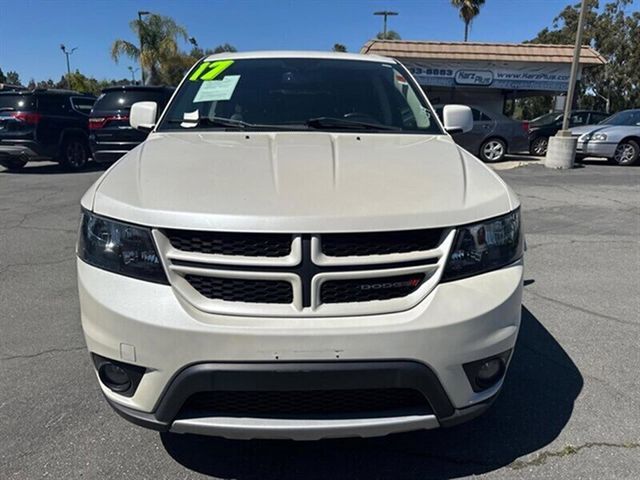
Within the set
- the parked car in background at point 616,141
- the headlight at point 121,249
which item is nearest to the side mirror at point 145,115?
the headlight at point 121,249

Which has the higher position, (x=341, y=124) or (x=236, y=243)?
(x=341, y=124)

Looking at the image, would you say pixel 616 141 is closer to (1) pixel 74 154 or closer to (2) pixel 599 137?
(2) pixel 599 137

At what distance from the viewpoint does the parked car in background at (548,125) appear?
49.8 ft

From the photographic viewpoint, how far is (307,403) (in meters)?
1.79

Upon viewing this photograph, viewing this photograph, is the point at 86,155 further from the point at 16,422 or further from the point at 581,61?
the point at 581,61

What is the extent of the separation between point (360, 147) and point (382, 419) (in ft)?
4.37

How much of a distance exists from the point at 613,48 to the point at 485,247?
45564 mm

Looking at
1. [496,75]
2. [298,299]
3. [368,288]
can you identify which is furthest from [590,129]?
[298,299]

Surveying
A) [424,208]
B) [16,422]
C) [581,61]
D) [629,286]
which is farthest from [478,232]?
[581,61]

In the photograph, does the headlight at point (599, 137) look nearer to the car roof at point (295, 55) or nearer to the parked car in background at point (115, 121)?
the parked car in background at point (115, 121)

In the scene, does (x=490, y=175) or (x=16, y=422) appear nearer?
(x=490, y=175)

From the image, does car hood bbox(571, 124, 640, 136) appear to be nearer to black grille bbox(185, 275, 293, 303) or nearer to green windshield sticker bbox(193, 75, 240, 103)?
green windshield sticker bbox(193, 75, 240, 103)

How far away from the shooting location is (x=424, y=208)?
1.81 meters

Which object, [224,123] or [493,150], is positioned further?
[493,150]
